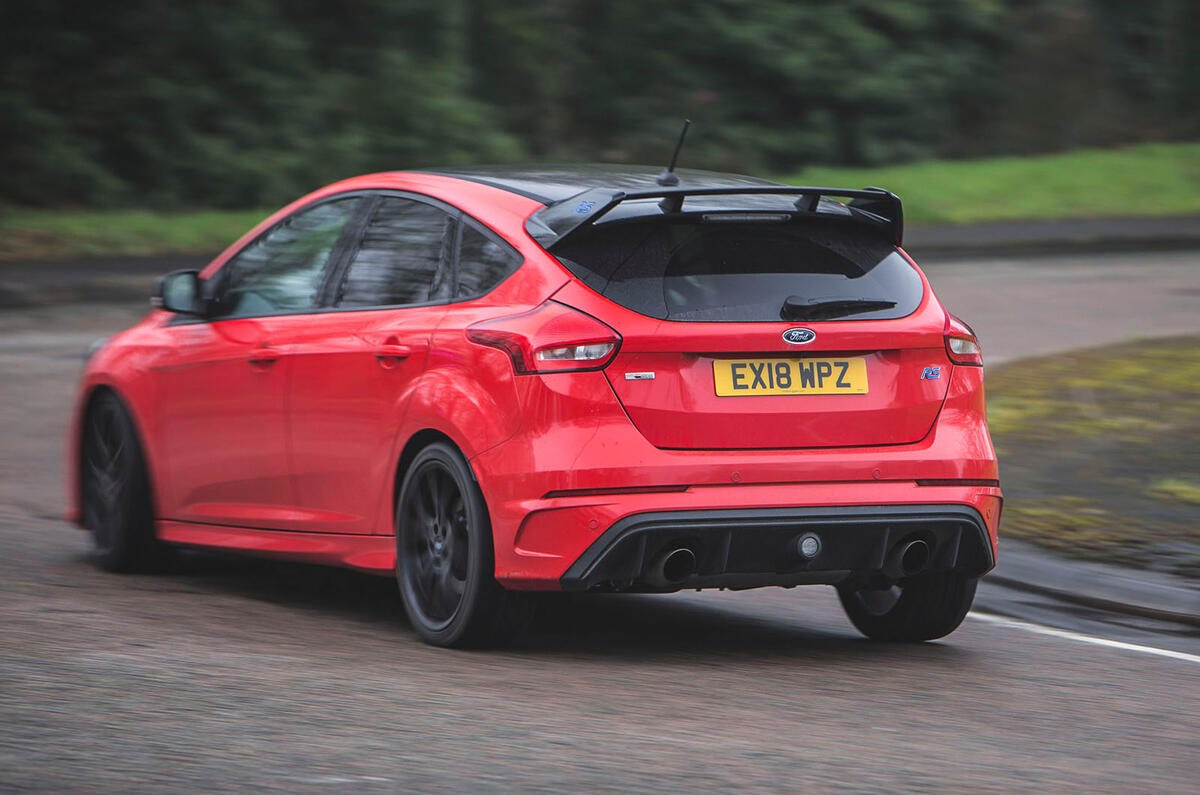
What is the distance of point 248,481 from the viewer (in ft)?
23.0

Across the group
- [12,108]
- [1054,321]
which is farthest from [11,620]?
[12,108]

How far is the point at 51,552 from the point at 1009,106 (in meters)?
29.2

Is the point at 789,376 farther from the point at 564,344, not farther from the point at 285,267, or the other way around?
the point at 285,267

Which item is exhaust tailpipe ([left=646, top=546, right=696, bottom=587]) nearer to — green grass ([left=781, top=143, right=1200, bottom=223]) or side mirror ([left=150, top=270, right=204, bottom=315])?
side mirror ([left=150, top=270, right=204, bottom=315])

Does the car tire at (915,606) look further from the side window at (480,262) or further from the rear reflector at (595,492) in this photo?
the side window at (480,262)

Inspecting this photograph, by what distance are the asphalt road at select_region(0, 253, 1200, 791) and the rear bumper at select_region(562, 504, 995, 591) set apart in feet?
1.03

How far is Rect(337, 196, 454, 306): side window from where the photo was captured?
625cm

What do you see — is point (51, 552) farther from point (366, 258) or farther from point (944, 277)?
point (944, 277)

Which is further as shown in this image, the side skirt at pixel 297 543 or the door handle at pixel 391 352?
the side skirt at pixel 297 543

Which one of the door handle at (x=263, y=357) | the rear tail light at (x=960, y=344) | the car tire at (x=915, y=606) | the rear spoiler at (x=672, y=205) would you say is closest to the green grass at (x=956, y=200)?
the door handle at (x=263, y=357)

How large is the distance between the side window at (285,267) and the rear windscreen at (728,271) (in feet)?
4.41

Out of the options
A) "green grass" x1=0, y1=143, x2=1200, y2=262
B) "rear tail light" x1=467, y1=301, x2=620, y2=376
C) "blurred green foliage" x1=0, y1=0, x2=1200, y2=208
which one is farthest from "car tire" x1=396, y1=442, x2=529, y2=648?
"blurred green foliage" x1=0, y1=0, x2=1200, y2=208

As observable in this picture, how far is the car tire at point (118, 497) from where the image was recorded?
24.8ft

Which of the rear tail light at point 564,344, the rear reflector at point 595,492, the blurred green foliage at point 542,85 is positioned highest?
the blurred green foliage at point 542,85
